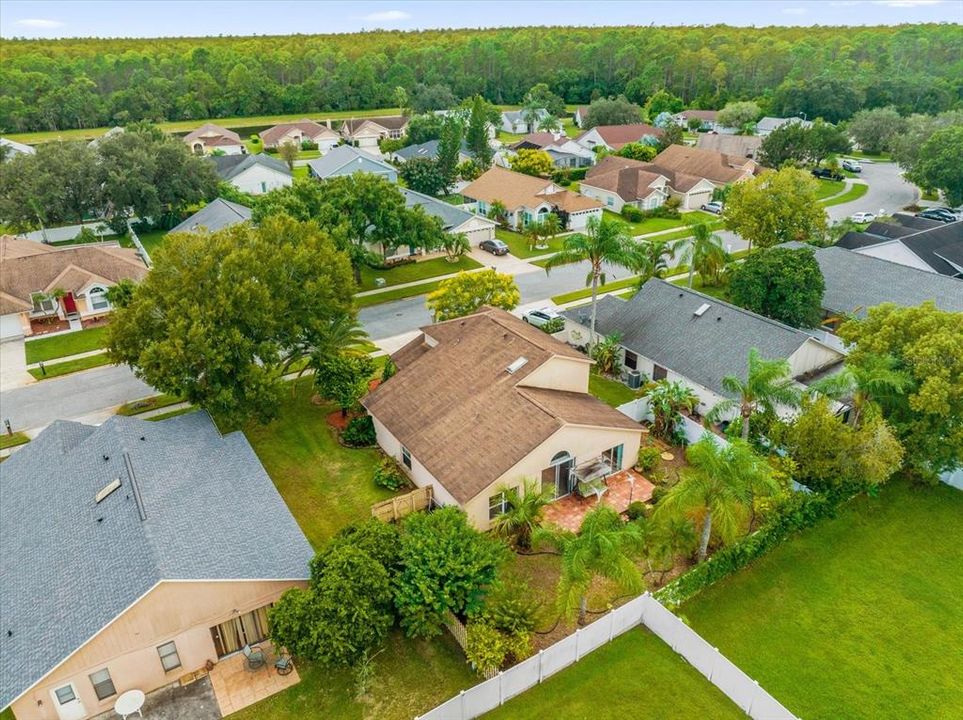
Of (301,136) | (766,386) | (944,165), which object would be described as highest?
(944,165)

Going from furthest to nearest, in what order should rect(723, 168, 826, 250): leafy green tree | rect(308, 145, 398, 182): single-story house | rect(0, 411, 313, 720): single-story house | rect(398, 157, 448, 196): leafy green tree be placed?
1. rect(308, 145, 398, 182): single-story house
2. rect(398, 157, 448, 196): leafy green tree
3. rect(723, 168, 826, 250): leafy green tree
4. rect(0, 411, 313, 720): single-story house

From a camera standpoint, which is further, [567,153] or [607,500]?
[567,153]

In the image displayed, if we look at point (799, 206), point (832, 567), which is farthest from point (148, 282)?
point (799, 206)

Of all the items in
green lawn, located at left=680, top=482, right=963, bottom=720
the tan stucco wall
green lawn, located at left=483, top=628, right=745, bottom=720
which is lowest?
green lawn, located at left=680, top=482, right=963, bottom=720

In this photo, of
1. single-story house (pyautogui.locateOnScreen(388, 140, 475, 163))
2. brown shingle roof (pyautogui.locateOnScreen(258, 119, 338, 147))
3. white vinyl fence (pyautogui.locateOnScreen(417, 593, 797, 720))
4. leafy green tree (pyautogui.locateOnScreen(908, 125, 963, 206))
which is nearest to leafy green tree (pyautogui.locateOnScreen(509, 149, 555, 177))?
single-story house (pyautogui.locateOnScreen(388, 140, 475, 163))

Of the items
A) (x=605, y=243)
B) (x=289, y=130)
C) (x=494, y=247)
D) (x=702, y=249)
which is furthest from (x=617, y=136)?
(x=605, y=243)

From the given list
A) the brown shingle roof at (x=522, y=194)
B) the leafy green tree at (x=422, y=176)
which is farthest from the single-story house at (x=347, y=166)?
the brown shingle roof at (x=522, y=194)

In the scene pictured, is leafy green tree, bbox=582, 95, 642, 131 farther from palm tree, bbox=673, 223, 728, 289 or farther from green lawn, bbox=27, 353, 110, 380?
green lawn, bbox=27, 353, 110, 380

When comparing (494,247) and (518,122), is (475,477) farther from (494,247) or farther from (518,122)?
(518,122)
